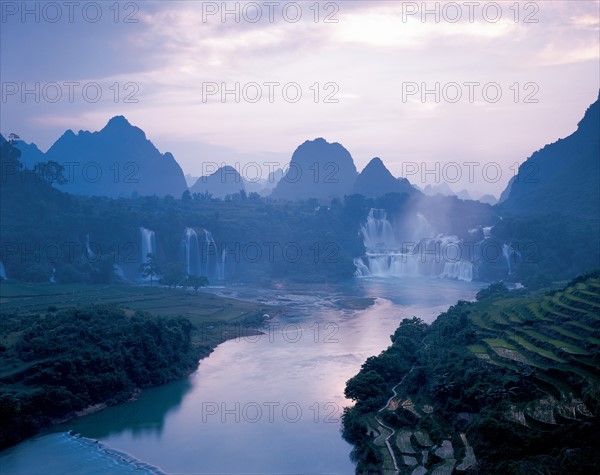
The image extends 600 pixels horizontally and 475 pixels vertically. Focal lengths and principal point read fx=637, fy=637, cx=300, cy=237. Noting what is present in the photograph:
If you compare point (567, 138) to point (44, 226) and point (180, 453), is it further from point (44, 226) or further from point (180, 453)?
point (180, 453)

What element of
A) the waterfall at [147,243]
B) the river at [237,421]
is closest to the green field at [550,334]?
the river at [237,421]

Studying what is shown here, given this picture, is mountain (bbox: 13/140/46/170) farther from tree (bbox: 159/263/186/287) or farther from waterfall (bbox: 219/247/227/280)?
tree (bbox: 159/263/186/287)

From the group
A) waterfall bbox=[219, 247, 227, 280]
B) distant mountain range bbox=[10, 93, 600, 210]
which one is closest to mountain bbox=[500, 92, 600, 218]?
distant mountain range bbox=[10, 93, 600, 210]

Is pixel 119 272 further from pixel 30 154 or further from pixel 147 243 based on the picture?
pixel 30 154

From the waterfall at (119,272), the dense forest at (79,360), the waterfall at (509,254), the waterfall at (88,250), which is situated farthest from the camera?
the waterfall at (509,254)

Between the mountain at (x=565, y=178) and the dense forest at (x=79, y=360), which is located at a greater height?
the mountain at (x=565, y=178)

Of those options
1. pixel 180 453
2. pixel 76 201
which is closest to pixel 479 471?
pixel 180 453

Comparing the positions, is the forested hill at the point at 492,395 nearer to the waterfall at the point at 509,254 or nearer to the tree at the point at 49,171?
the waterfall at the point at 509,254

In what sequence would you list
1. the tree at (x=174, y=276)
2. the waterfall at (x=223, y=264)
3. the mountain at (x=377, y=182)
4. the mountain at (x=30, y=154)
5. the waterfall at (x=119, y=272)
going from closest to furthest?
the tree at (x=174, y=276) → the waterfall at (x=119, y=272) → the waterfall at (x=223, y=264) → the mountain at (x=377, y=182) → the mountain at (x=30, y=154)
